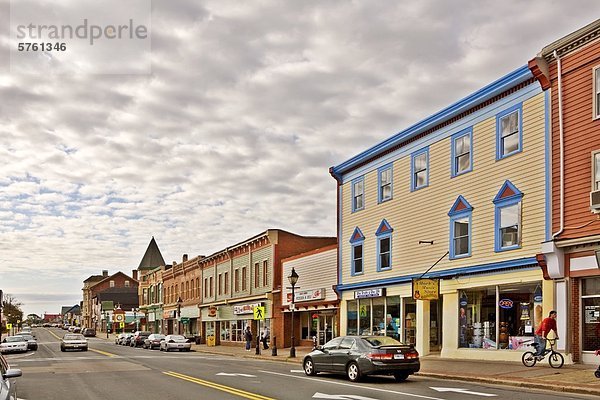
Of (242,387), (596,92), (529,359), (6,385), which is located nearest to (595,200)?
(596,92)

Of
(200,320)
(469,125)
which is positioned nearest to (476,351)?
(469,125)

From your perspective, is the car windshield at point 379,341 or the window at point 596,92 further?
the window at point 596,92

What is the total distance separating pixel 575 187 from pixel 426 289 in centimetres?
805

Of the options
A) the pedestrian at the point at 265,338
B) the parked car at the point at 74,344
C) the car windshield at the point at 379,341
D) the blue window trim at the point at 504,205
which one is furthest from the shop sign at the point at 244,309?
the car windshield at the point at 379,341

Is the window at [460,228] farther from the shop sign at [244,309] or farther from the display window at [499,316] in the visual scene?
the shop sign at [244,309]

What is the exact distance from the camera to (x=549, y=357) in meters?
22.4

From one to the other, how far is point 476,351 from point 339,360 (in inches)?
290

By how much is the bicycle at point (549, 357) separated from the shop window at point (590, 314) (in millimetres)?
838

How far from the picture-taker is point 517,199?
1011 inches

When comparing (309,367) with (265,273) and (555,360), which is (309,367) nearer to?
(555,360)

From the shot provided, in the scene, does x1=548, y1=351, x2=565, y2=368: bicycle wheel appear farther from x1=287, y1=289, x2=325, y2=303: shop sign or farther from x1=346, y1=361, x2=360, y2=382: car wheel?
x1=287, y1=289, x2=325, y2=303: shop sign

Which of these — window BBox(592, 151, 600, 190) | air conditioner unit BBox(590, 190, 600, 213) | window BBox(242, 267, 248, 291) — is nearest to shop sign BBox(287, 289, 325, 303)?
window BBox(242, 267, 248, 291)

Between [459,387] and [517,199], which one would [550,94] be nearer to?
[517,199]

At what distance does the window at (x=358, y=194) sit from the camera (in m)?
37.6
